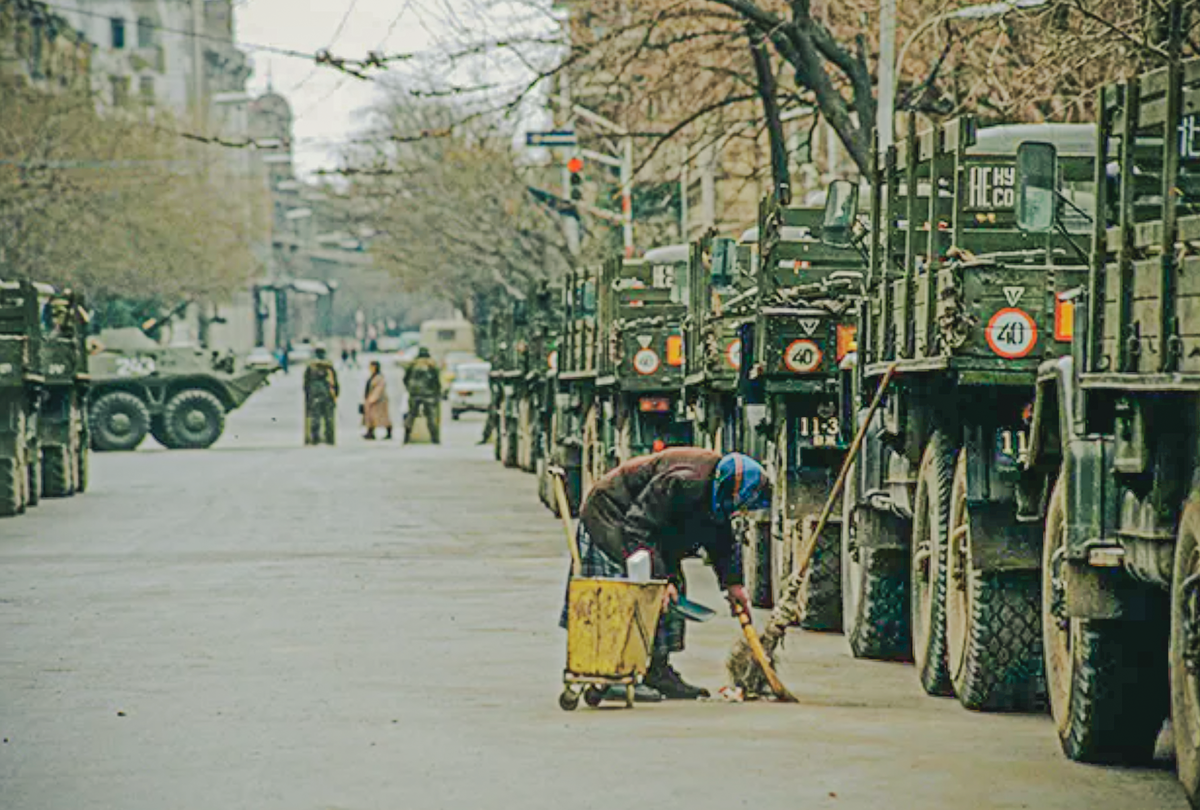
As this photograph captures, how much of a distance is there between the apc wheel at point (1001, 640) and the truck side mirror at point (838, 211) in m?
2.42

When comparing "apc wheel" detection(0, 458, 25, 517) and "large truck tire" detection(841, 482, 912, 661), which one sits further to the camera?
"apc wheel" detection(0, 458, 25, 517)

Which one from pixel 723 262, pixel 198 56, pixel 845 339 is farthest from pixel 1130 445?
pixel 198 56

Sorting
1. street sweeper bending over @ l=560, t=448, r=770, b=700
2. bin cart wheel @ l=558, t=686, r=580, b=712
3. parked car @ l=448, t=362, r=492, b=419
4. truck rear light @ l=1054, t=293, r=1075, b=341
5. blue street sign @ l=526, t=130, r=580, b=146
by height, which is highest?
blue street sign @ l=526, t=130, r=580, b=146

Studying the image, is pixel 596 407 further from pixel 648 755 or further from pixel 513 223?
pixel 513 223

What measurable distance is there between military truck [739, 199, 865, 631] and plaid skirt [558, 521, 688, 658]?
3.21 meters

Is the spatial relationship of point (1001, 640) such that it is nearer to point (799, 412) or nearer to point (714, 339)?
point (799, 412)

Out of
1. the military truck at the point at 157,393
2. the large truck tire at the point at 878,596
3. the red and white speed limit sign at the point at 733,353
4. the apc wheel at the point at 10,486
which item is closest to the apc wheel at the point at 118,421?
the military truck at the point at 157,393

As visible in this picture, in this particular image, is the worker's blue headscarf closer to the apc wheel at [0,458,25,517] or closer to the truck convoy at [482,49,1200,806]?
the truck convoy at [482,49,1200,806]

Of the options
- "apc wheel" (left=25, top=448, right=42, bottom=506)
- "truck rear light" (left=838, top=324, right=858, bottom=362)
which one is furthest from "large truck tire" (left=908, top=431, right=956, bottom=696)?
"apc wheel" (left=25, top=448, right=42, bottom=506)

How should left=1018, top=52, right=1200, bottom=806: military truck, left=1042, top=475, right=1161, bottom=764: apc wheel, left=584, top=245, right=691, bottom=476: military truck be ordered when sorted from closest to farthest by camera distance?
left=1018, top=52, right=1200, bottom=806: military truck
left=1042, top=475, right=1161, bottom=764: apc wheel
left=584, top=245, right=691, bottom=476: military truck

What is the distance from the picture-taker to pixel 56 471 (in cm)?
3028

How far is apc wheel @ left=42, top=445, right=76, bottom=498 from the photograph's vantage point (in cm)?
3020

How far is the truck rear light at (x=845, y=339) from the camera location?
15555mm

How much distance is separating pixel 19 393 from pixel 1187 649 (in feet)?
65.3
